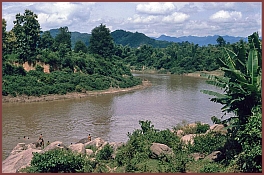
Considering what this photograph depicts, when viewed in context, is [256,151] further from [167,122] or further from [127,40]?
[127,40]

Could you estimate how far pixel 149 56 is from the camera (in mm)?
72062

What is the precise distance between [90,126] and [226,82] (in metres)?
13.3

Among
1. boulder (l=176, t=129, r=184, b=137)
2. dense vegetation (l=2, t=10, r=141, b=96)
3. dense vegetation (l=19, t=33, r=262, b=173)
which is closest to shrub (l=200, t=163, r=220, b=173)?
dense vegetation (l=19, t=33, r=262, b=173)

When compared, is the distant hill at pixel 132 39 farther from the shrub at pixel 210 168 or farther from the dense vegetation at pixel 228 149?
the shrub at pixel 210 168

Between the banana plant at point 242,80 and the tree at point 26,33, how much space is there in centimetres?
2729

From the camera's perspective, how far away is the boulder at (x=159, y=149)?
11501 millimetres

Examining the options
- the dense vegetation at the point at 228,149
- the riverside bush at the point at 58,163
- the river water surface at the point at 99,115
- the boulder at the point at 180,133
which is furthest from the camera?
the river water surface at the point at 99,115

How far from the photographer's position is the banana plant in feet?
32.4

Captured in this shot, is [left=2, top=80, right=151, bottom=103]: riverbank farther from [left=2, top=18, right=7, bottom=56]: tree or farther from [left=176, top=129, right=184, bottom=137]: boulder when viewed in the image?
[left=176, top=129, right=184, bottom=137]: boulder

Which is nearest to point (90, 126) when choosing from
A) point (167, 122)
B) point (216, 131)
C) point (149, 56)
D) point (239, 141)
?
point (167, 122)

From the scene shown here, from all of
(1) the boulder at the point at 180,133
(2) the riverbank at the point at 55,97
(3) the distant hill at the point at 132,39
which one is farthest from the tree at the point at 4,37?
(3) the distant hill at the point at 132,39

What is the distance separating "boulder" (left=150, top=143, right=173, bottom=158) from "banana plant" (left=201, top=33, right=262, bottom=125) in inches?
95.9

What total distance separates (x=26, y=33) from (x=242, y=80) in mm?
29051

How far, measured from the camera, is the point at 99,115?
25.8 meters
